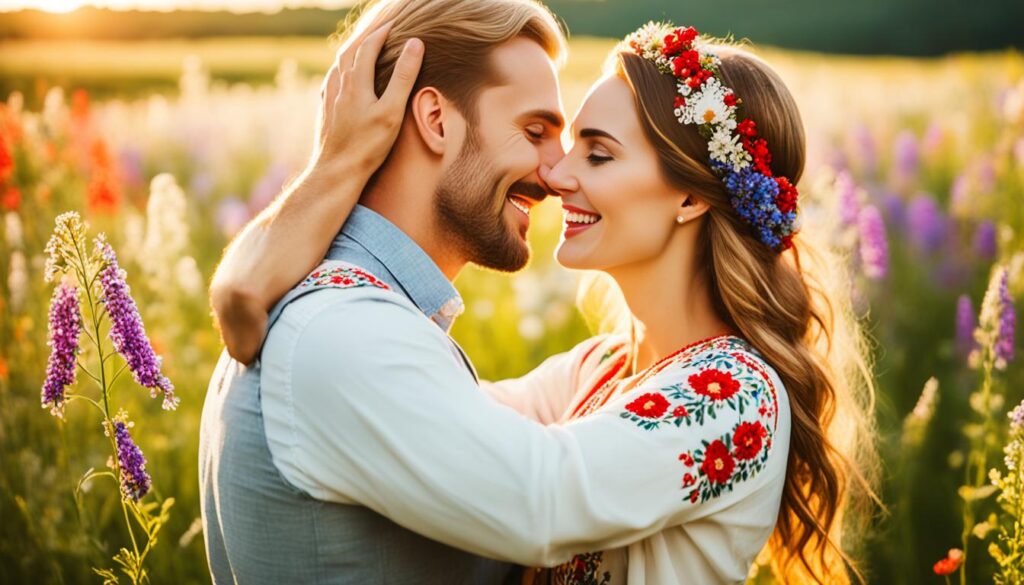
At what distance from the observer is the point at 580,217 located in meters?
2.83

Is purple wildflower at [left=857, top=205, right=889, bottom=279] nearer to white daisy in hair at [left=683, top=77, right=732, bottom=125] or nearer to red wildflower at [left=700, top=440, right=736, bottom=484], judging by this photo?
white daisy in hair at [left=683, top=77, right=732, bottom=125]

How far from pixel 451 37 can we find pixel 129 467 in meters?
1.55

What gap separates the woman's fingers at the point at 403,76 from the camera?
2.50m

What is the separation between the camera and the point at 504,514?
74.6 inches

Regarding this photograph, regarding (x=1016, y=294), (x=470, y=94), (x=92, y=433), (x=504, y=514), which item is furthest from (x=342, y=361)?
A: (x=1016, y=294)

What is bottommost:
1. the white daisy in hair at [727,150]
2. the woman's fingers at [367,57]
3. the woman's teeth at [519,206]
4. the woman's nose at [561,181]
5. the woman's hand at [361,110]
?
the woman's teeth at [519,206]

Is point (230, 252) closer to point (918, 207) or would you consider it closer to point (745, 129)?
point (745, 129)

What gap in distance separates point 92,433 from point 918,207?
16.6ft

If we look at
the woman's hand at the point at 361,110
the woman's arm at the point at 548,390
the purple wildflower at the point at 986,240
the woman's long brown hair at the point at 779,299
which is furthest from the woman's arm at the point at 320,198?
the purple wildflower at the point at 986,240

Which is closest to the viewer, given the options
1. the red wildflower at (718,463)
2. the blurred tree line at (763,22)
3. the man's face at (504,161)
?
the red wildflower at (718,463)

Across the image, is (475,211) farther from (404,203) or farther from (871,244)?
(871,244)

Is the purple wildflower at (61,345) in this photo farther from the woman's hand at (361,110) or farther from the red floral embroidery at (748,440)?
the red floral embroidery at (748,440)

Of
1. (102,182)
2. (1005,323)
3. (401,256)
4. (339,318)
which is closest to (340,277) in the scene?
(339,318)

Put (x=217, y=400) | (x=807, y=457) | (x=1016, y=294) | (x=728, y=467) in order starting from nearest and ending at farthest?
1. (x=728, y=467)
2. (x=217, y=400)
3. (x=807, y=457)
4. (x=1016, y=294)
